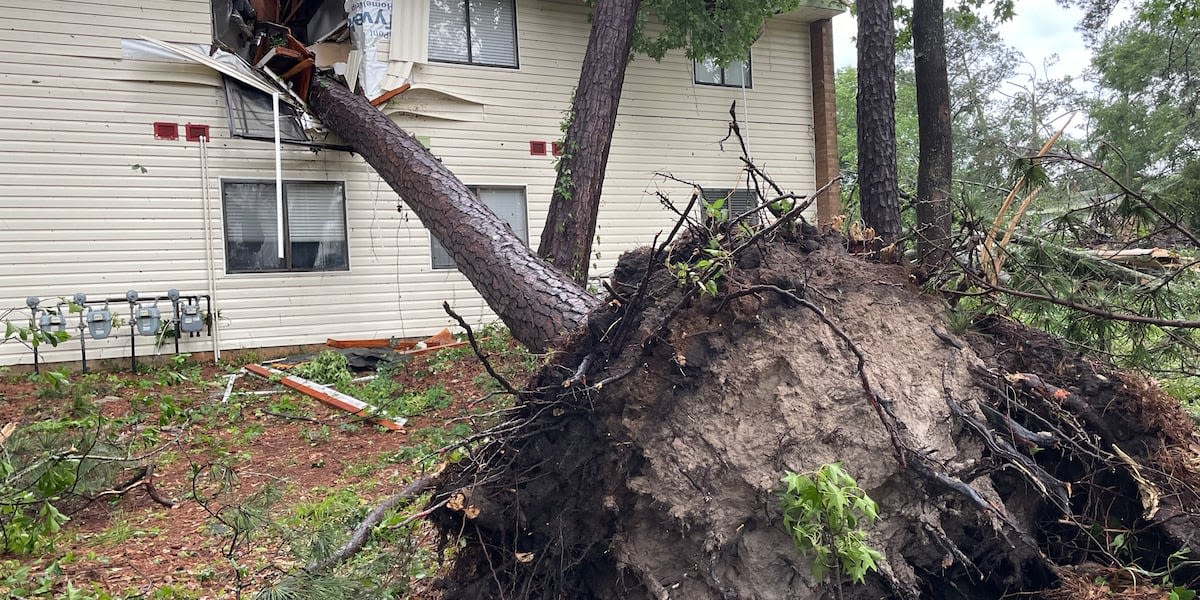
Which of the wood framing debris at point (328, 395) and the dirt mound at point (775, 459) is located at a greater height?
the dirt mound at point (775, 459)

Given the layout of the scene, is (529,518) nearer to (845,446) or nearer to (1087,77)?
(845,446)

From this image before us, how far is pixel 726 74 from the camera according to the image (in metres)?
12.4

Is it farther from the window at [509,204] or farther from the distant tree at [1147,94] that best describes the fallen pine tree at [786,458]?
the distant tree at [1147,94]

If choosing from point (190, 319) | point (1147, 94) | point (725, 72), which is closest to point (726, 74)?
point (725, 72)

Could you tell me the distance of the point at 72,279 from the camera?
851 centimetres

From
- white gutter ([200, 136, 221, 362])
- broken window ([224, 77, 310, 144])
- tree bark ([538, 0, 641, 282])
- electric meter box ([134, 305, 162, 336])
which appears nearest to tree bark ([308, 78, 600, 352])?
broken window ([224, 77, 310, 144])

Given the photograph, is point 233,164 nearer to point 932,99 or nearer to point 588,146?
point 588,146

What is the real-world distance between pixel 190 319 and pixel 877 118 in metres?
7.57

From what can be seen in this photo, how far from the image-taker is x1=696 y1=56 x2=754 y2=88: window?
12.2 metres

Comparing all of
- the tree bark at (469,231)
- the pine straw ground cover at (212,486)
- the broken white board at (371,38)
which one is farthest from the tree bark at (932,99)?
the broken white board at (371,38)

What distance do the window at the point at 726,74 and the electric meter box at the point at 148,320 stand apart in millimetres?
8337

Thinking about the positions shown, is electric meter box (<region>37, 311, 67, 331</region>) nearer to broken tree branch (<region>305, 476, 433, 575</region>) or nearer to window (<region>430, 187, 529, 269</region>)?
window (<region>430, 187, 529, 269</region>)

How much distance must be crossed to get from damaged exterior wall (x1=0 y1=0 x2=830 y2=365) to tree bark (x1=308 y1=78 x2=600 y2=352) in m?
1.31

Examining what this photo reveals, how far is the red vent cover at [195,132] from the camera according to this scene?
902cm
